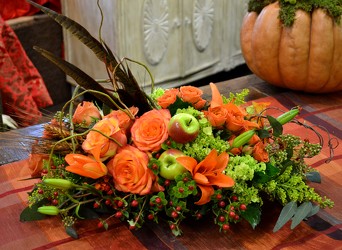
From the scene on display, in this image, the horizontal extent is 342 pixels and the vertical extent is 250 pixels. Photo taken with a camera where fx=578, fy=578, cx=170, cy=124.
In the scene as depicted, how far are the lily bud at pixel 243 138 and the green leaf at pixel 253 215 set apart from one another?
0.11 m

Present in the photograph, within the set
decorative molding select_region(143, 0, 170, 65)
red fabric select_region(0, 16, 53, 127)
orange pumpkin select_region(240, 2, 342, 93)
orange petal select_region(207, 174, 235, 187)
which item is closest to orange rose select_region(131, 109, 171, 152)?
orange petal select_region(207, 174, 235, 187)

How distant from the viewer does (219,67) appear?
3.51 m

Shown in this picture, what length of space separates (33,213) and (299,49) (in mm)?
928

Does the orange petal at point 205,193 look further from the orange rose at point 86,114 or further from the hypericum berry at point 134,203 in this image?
the orange rose at point 86,114

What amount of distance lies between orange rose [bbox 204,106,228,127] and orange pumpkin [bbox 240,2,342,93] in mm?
681

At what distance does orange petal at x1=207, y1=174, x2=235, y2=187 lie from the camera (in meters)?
0.96

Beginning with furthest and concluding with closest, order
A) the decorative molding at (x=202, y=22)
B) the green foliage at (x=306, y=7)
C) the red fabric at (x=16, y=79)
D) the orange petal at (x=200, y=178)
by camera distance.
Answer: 1. the decorative molding at (x=202, y=22)
2. the red fabric at (x=16, y=79)
3. the green foliage at (x=306, y=7)
4. the orange petal at (x=200, y=178)

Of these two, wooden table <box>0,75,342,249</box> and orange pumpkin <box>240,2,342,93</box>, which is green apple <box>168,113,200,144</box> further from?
orange pumpkin <box>240,2,342,93</box>

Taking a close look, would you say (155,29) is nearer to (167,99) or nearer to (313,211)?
(167,99)

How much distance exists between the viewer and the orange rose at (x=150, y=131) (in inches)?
38.8

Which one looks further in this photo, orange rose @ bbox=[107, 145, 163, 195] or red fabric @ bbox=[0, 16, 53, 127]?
red fabric @ bbox=[0, 16, 53, 127]

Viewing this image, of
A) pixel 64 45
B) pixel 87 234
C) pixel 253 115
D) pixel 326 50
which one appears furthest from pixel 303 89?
pixel 64 45

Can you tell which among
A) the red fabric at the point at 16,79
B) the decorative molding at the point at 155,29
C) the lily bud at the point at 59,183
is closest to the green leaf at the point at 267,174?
the lily bud at the point at 59,183

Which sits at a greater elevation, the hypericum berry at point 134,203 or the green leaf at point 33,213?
the hypericum berry at point 134,203
